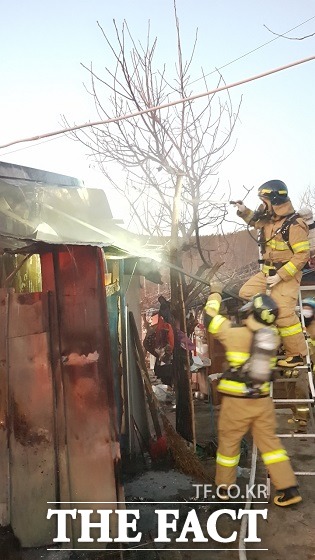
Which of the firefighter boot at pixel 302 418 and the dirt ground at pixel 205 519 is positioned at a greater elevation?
the firefighter boot at pixel 302 418

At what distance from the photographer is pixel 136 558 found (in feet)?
11.2

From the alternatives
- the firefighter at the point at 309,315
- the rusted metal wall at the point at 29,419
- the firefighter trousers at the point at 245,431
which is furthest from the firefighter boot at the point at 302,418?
the rusted metal wall at the point at 29,419

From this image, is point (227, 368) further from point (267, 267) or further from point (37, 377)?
point (37, 377)

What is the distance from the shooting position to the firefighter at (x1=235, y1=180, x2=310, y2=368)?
4691 mm

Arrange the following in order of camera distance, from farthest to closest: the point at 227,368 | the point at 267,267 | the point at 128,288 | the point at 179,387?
the point at 128,288
the point at 179,387
the point at 267,267
the point at 227,368

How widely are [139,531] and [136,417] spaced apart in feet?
7.91

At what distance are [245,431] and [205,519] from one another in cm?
107

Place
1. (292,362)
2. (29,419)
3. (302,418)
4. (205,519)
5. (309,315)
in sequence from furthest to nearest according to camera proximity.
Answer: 1. (302,418)
2. (309,315)
3. (292,362)
4. (205,519)
5. (29,419)

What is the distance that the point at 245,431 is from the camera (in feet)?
13.3

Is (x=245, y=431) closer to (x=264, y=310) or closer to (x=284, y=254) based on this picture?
(x=264, y=310)

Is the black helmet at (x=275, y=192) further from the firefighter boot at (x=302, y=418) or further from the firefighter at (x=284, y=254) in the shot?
the firefighter boot at (x=302, y=418)

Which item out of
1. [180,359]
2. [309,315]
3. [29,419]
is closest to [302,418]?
[309,315]

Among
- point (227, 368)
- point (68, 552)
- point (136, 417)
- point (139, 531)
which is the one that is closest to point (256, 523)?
point (139, 531)

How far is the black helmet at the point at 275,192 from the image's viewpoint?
16.0 ft
